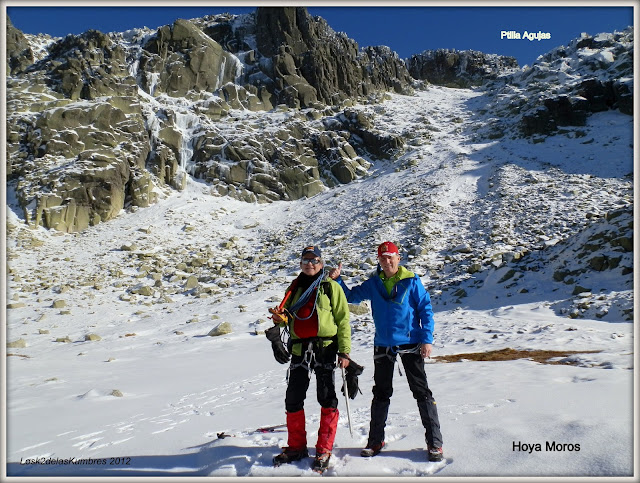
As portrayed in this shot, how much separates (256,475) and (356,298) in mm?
1958

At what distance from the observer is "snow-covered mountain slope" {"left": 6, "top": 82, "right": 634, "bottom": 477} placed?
3.87 metres

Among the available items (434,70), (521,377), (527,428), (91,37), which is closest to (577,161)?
(521,377)

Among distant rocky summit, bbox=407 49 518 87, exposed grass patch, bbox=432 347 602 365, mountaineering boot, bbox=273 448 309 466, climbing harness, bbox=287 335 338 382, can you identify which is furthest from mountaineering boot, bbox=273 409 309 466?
distant rocky summit, bbox=407 49 518 87

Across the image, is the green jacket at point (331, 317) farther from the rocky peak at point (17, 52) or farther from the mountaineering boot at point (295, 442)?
the rocky peak at point (17, 52)

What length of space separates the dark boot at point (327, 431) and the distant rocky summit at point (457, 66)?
86.1 metres

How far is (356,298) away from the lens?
168 inches

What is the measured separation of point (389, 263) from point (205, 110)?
1737 inches

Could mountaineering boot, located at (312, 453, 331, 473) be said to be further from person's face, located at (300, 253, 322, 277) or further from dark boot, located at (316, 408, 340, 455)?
person's face, located at (300, 253, 322, 277)

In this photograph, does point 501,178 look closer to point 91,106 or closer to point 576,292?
point 576,292

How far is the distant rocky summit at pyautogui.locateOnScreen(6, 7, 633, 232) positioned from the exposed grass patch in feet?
92.3

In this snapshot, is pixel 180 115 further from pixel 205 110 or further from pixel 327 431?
pixel 327 431

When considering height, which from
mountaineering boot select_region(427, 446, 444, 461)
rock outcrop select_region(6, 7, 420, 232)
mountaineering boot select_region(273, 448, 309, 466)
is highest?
rock outcrop select_region(6, 7, 420, 232)

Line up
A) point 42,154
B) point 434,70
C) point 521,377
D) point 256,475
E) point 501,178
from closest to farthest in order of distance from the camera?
point 256,475 < point 521,377 < point 501,178 < point 42,154 < point 434,70

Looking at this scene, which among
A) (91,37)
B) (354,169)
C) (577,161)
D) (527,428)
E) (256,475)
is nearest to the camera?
(256,475)
